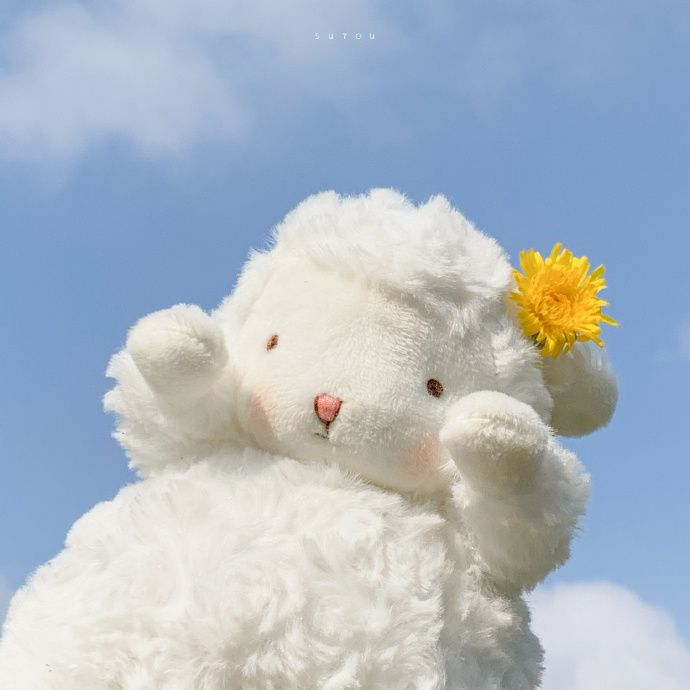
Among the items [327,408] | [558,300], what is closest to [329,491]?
[327,408]

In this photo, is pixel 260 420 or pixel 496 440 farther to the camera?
pixel 260 420

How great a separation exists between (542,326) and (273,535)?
0.57 metres

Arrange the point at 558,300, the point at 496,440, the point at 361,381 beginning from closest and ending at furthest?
1. the point at 496,440
2. the point at 361,381
3. the point at 558,300

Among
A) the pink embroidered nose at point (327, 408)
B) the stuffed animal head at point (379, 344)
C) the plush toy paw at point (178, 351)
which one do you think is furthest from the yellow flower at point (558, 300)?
the plush toy paw at point (178, 351)

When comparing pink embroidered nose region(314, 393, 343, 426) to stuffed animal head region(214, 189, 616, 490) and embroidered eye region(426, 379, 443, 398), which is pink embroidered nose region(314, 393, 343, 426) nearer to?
stuffed animal head region(214, 189, 616, 490)

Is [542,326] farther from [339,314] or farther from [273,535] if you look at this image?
[273,535]

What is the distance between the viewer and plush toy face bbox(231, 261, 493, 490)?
142 centimetres

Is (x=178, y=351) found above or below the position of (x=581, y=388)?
below

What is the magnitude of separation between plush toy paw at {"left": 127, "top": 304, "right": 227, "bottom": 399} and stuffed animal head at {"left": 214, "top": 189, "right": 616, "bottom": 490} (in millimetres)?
69

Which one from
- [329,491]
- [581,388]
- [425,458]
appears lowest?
[329,491]

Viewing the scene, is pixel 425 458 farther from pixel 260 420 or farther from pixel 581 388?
pixel 581 388

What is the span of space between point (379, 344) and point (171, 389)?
0.33 metres

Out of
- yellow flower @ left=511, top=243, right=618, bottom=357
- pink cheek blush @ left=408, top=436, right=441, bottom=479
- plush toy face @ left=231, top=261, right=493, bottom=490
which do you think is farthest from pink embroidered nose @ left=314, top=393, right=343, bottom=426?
yellow flower @ left=511, top=243, right=618, bottom=357

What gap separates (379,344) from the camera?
Answer: 4.71 feet
